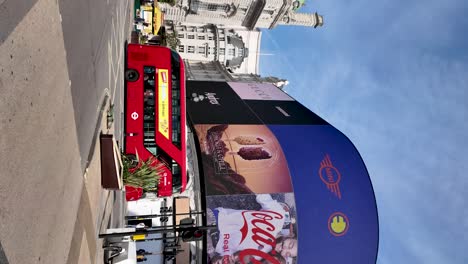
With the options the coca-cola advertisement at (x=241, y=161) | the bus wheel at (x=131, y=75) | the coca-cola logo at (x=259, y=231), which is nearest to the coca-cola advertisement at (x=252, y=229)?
the coca-cola logo at (x=259, y=231)

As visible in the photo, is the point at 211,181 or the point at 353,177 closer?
the point at 211,181

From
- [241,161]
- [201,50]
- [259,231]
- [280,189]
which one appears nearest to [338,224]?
[280,189]

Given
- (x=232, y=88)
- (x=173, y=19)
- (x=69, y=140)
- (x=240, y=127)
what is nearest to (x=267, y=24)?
(x=173, y=19)

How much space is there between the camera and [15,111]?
4934 millimetres

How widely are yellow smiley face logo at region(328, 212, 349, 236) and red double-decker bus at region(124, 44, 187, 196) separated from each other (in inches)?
292

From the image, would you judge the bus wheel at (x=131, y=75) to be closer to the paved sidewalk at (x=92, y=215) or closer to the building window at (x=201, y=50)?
the paved sidewalk at (x=92, y=215)

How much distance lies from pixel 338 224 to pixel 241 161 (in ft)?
18.7

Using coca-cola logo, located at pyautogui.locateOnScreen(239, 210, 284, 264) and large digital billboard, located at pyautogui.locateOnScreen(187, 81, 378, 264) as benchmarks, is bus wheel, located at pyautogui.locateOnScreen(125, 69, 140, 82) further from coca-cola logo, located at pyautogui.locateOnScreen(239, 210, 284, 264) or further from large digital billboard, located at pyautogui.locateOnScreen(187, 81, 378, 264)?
coca-cola logo, located at pyautogui.locateOnScreen(239, 210, 284, 264)

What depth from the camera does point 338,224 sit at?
18.7m

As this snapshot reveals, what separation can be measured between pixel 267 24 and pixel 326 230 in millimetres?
61806

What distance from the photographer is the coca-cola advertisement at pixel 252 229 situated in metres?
17.1

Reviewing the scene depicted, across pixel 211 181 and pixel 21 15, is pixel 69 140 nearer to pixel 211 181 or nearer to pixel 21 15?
pixel 21 15

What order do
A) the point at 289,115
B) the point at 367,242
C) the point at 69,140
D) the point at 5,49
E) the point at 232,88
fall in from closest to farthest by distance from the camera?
the point at 5,49
the point at 69,140
the point at 367,242
the point at 289,115
the point at 232,88

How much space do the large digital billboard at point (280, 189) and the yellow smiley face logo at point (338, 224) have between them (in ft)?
0.16
